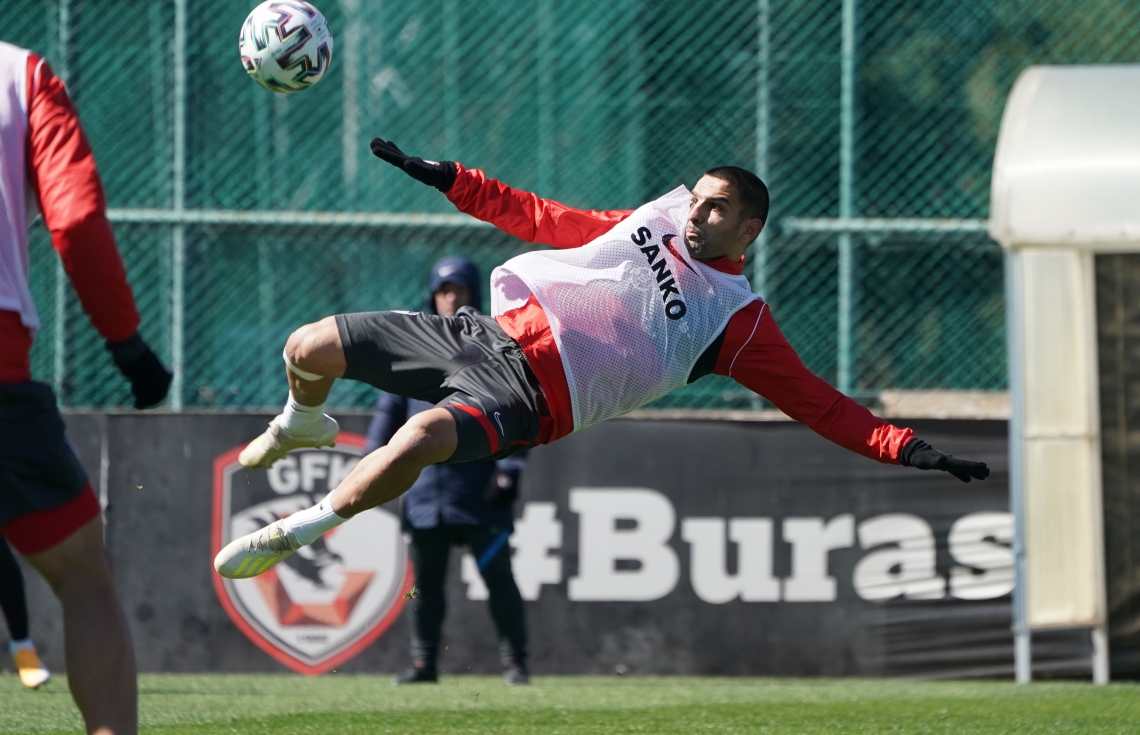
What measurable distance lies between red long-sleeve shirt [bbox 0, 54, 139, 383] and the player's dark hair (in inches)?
104

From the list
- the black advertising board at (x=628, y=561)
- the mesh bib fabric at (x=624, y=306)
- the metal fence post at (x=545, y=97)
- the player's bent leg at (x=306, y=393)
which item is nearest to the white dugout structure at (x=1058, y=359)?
the black advertising board at (x=628, y=561)

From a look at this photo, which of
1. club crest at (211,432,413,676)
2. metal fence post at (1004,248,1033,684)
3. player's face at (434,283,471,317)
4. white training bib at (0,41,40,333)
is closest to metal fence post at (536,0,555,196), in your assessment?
player's face at (434,283,471,317)

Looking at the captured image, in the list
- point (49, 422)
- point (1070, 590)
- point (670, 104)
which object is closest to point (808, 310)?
point (670, 104)

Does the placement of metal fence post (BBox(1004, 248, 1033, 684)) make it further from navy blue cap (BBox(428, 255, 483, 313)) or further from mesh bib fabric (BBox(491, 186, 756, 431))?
mesh bib fabric (BBox(491, 186, 756, 431))

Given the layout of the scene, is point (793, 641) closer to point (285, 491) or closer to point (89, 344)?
point (285, 491)

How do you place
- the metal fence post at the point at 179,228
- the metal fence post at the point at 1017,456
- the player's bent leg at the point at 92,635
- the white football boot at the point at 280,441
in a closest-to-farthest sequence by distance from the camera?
the player's bent leg at the point at 92,635 < the white football boot at the point at 280,441 < the metal fence post at the point at 1017,456 < the metal fence post at the point at 179,228

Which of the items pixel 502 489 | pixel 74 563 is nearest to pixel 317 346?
pixel 74 563

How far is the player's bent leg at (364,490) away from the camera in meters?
4.89

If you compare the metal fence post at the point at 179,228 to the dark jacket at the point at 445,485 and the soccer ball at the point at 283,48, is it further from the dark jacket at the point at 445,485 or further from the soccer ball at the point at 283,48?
the soccer ball at the point at 283,48

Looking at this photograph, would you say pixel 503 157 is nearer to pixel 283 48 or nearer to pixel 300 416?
pixel 283 48

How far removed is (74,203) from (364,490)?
182cm

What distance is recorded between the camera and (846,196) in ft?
29.0

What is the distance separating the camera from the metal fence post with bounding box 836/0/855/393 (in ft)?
28.6

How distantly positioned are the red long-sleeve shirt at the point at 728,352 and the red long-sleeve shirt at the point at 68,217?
2015 mm
